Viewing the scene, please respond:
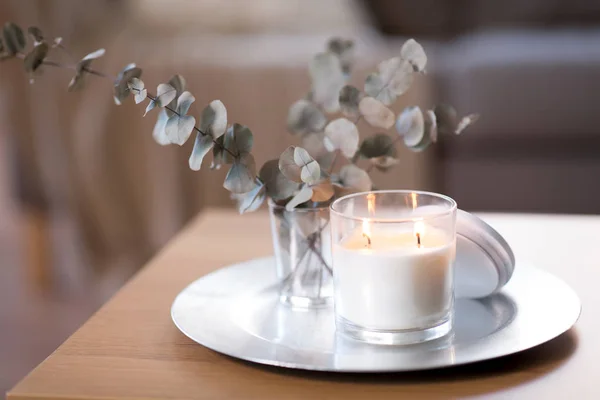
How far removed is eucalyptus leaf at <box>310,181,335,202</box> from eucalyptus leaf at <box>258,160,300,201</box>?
16 mm

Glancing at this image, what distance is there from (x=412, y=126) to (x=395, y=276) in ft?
0.51

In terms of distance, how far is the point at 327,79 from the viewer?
0.73 metres

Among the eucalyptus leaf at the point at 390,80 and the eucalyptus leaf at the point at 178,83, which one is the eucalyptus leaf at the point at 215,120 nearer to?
the eucalyptus leaf at the point at 178,83

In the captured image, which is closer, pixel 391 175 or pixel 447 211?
pixel 447 211

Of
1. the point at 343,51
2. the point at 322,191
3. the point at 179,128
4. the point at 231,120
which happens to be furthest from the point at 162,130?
the point at 231,120

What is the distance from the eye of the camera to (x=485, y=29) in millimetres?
1958

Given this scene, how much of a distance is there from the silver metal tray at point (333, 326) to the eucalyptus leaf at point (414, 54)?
0.60ft

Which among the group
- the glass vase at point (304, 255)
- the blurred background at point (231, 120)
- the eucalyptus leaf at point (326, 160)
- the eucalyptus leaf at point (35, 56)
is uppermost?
the eucalyptus leaf at point (35, 56)

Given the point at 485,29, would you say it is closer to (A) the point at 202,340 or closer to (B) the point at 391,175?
(B) the point at 391,175

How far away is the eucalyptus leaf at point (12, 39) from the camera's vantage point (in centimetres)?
69

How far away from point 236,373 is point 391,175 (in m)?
1.20

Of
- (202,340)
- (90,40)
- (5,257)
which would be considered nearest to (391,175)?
(90,40)

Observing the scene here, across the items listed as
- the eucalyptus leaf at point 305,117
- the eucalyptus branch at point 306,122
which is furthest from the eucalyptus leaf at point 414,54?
the eucalyptus leaf at point 305,117

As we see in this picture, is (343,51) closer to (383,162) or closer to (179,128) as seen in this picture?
(383,162)
